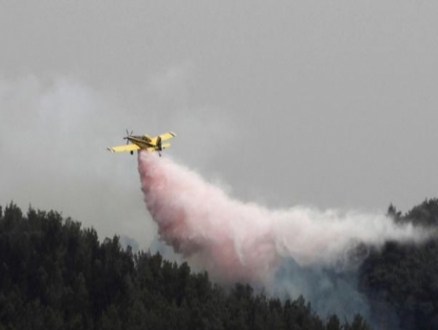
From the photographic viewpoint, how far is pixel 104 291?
155 m

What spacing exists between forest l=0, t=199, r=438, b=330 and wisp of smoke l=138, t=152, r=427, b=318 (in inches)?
173

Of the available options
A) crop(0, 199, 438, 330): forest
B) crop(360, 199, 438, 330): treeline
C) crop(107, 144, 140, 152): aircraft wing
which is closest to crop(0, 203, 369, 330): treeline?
crop(0, 199, 438, 330): forest

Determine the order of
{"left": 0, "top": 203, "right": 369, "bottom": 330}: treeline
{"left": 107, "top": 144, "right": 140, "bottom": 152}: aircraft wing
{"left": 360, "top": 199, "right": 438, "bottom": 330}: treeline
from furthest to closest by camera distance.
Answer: {"left": 360, "top": 199, "right": 438, "bottom": 330}: treeline < {"left": 107, "top": 144, "right": 140, "bottom": 152}: aircraft wing < {"left": 0, "top": 203, "right": 369, "bottom": 330}: treeline

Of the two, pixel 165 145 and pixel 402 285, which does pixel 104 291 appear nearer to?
pixel 165 145

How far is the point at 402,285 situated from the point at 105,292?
45.7 metres

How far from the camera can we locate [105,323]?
144875mm

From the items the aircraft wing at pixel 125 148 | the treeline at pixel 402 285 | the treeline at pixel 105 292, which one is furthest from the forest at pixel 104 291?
the treeline at pixel 402 285

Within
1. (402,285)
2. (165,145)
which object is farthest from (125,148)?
(402,285)

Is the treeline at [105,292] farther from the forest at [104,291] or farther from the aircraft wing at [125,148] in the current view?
the aircraft wing at [125,148]

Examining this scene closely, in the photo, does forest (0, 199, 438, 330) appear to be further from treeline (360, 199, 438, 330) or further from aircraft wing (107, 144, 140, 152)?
treeline (360, 199, 438, 330)

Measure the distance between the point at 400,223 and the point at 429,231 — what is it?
433 cm

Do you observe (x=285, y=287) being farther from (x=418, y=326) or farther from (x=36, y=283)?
(x=36, y=283)

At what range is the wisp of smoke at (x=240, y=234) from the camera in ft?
535

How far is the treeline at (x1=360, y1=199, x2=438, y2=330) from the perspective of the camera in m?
187
